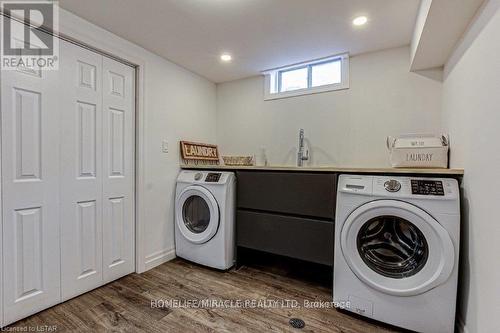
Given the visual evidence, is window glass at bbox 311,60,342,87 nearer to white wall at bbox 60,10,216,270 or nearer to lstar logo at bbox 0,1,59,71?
white wall at bbox 60,10,216,270

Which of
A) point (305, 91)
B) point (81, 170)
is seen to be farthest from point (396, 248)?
point (81, 170)

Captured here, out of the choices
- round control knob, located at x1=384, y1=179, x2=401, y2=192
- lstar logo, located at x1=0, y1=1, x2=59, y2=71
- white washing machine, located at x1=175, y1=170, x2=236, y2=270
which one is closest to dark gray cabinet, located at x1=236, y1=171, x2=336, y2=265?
white washing machine, located at x1=175, y1=170, x2=236, y2=270

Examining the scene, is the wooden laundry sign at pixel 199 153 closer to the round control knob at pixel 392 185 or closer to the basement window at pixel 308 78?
the basement window at pixel 308 78

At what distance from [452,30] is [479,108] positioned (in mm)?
571

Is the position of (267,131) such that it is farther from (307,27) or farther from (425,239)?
(425,239)

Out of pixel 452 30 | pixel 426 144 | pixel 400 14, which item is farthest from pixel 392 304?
pixel 400 14

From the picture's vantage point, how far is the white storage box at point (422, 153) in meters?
1.67

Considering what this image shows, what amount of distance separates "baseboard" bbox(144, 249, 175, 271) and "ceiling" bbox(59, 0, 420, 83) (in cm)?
199

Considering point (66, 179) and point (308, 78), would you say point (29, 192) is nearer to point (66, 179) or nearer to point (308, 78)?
point (66, 179)

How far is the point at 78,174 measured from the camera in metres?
1.79

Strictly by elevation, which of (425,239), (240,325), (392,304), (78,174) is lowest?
(240,325)

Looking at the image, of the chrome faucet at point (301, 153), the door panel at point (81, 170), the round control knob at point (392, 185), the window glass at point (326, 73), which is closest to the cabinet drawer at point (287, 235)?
the round control knob at point (392, 185)

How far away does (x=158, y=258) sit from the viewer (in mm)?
2369

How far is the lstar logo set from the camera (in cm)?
144
